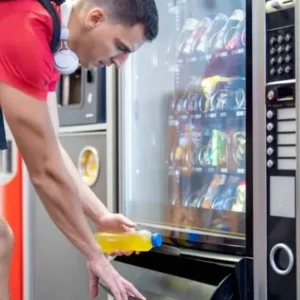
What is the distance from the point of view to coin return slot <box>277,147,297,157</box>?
1.43m

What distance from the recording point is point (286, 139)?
4.74 ft

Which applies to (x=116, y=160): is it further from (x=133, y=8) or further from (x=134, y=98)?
(x=133, y=8)

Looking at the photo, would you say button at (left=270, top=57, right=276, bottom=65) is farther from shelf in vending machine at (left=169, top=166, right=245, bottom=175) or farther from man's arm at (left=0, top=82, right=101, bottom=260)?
man's arm at (left=0, top=82, right=101, bottom=260)

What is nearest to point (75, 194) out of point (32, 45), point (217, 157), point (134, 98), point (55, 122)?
point (32, 45)

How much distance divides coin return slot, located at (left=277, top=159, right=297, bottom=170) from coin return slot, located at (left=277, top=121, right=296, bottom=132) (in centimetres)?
7

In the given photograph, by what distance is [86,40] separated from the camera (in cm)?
141

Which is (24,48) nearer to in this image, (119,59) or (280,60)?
(119,59)

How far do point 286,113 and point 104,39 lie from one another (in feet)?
1.45

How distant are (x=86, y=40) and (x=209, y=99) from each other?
1.83 feet

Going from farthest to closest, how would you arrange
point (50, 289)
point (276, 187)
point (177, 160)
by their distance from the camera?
Answer: point (50, 289) < point (177, 160) < point (276, 187)

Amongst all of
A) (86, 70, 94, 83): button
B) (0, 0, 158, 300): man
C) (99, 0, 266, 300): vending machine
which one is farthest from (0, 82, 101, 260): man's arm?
(86, 70, 94, 83): button

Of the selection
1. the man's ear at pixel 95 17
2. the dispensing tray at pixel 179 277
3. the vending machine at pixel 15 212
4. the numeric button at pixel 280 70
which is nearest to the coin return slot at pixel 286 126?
the numeric button at pixel 280 70

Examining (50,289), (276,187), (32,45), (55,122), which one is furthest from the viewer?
(50,289)

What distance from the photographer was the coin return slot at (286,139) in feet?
4.68
